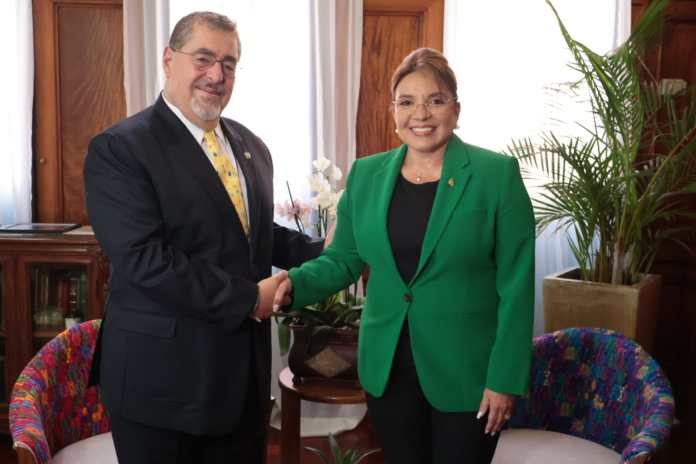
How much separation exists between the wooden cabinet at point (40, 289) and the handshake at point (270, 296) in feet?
5.49

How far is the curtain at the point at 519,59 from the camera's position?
3932 mm

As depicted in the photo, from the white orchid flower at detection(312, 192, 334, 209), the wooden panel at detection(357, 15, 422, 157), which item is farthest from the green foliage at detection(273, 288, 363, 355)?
the wooden panel at detection(357, 15, 422, 157)

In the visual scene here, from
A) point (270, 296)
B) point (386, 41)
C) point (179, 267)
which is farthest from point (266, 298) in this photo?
point (386, 41)

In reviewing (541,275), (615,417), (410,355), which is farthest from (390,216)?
(541,275)

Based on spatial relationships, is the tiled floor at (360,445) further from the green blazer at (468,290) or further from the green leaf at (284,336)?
the green blazer at (468,290)

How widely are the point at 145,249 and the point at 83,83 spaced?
91.2 inches

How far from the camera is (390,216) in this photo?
1.86m

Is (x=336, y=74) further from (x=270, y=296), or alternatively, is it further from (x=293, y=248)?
(x=270, y=296)

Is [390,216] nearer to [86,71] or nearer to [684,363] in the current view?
[86,71]

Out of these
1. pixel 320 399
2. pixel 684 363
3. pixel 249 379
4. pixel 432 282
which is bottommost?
pixel 684 363

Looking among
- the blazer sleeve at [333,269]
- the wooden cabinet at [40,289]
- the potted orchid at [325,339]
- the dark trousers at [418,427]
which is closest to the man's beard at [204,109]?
the blazer sleeve at [333,269]

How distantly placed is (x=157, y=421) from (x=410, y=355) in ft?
1.96

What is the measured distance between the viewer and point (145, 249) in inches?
71.0

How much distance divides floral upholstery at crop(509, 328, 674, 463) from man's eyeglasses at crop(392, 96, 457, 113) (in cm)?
100
